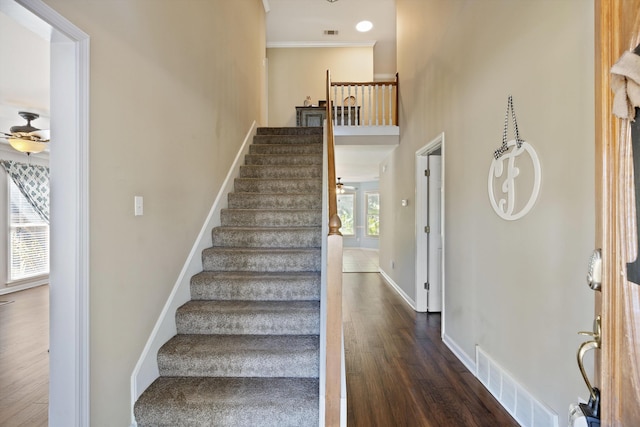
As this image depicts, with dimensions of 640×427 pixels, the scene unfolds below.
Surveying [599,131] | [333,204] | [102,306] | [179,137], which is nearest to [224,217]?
[179,137]

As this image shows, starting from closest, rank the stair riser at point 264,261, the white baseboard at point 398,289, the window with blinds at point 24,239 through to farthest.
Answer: the stair riser at point 264,261
the white baseboard at point 398,289
the window with blinds at point 24,239

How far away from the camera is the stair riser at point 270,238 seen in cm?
265

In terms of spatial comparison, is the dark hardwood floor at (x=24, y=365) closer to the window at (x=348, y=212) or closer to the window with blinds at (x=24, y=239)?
the window with blinds at (x=24, y=239)

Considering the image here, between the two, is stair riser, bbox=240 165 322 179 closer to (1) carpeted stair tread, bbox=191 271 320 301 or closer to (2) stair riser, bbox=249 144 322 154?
(2) stair riser, bbox=249 144 322 154

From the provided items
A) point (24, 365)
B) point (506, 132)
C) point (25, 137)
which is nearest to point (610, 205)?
point (506, 132)

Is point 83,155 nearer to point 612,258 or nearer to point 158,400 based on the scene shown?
point 158,400

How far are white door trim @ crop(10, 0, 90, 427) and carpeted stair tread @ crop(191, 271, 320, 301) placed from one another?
1006 millimetres

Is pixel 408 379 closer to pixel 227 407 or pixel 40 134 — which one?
pixel 227 407

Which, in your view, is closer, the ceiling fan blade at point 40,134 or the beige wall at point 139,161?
the beige wall at point 139,161

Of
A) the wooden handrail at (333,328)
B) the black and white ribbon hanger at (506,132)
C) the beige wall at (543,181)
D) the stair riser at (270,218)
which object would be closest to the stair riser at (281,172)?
the stair riser at (270,218)

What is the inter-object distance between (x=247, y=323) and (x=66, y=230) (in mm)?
1211

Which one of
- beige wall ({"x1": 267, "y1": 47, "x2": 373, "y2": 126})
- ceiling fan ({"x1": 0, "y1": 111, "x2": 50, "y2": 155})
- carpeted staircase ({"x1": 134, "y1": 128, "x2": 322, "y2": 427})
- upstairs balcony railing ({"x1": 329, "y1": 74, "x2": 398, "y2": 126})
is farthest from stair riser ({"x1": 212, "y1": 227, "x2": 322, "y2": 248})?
beige wall ({"x1": 267, "y1": 47, "x2": 373, "y2": 126})

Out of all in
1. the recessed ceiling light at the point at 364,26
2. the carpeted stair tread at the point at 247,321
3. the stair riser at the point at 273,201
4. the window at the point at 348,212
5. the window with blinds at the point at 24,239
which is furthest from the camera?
the window at the point at 348,212

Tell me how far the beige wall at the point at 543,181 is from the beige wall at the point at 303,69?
3.64 metres
